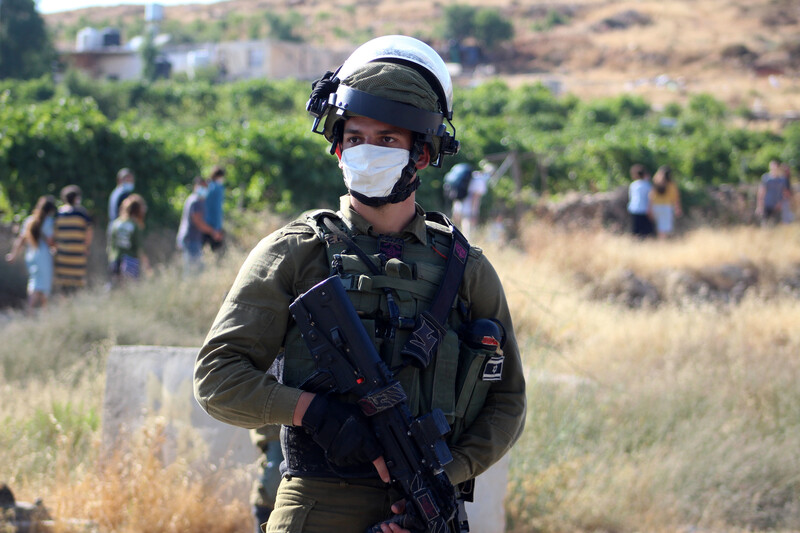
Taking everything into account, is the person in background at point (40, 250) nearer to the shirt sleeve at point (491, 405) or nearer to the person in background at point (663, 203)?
the shirt sleeve at point (491, 405)

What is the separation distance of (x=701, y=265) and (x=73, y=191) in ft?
31.1

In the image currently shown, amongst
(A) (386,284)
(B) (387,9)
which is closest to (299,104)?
(A) (386,284)

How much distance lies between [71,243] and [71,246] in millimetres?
33

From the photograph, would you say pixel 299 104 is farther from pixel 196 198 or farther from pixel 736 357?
pixel 736 357

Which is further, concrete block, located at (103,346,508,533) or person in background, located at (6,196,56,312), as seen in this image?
person in background, located at (6,196,56,312)

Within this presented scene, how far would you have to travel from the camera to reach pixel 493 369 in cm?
224

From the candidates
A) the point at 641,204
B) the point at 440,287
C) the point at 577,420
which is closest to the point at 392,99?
the point at 440,287

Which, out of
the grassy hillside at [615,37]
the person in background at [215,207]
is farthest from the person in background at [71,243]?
the grassy hillside at [615,37]

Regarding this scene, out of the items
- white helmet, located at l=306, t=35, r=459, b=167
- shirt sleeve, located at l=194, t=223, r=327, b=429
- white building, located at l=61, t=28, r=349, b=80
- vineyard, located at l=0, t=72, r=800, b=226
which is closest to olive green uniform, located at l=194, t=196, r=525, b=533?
shirt sleeve, located at l=194, t=223, r=327, b=429

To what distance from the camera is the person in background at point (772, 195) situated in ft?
53.8

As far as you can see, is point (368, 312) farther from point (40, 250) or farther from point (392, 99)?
point (40, 250)

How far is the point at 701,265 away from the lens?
44.2ft

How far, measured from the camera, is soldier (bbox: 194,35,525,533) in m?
2.03

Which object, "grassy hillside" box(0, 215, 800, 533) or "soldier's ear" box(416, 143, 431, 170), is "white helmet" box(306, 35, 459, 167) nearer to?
"soldier's ear" box(416, 143, 431, 170)
